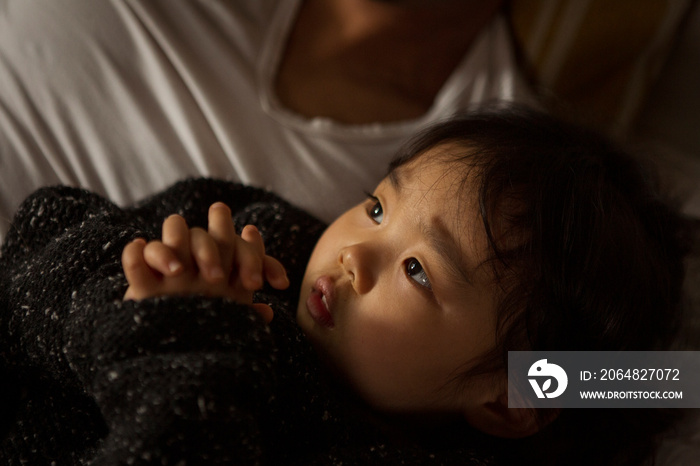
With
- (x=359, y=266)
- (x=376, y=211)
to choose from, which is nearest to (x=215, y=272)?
(x=359, y=266)

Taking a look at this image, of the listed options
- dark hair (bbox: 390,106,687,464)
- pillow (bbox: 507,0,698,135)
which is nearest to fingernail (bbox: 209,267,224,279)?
dark hair (bbox: 390,106,687,464)

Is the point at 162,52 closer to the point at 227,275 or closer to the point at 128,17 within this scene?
the point at 128,17

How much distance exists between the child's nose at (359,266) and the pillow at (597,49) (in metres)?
0.69

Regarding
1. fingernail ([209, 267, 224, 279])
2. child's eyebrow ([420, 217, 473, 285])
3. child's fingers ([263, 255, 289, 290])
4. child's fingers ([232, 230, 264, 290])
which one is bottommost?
child's eyebrow ([420, 217, 473, 285])

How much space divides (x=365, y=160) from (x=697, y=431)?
69 centimetres

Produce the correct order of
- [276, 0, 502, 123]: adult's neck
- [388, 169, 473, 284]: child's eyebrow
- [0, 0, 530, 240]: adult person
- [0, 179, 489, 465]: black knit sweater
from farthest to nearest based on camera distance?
[276, 0, 502, 123]: adult's neck < [0, 0, 530, 240]: adult person < [388, 169, 473, 284]: child's eyebrow < [0, 179, 489, 465]: black knit sweater

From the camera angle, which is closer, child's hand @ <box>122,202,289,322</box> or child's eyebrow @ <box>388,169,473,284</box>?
child's hand @ <box>122,202,289,322</box>

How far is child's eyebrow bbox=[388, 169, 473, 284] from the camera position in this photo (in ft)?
2.33

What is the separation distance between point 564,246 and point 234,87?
26.1 inches

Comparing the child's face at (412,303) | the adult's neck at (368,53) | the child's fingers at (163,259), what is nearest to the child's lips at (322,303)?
the child's face at (412,303)

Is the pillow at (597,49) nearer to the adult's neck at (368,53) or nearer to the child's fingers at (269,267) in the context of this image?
the adult's neck at (368,53)

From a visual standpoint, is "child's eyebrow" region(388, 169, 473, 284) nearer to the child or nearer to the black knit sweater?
the child

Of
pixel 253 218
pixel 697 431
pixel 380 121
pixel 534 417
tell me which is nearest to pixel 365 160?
pixel 380 121

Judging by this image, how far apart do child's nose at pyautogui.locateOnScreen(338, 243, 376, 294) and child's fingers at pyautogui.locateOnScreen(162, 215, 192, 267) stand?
0.69 ft
